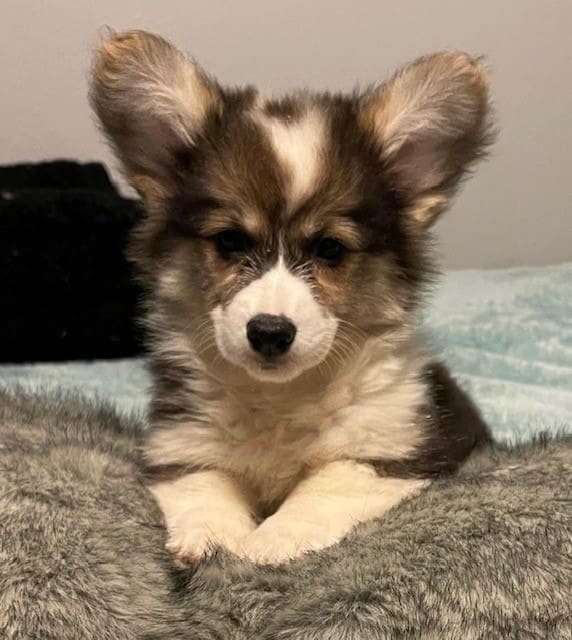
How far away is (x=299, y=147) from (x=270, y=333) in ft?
1.30

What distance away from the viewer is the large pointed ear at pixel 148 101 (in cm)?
172

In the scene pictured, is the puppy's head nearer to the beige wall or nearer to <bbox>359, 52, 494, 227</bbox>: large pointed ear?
<bbox>359, 52, 494, 227</bbox>: large pointed ear

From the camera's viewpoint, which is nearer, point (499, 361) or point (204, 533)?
point (204, 533)

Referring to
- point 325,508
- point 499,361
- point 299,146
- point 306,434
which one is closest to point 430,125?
point 299,146

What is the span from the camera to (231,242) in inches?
65.1

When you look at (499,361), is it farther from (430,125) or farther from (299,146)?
(299,146)

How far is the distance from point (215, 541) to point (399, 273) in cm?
67

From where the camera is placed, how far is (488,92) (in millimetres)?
1755

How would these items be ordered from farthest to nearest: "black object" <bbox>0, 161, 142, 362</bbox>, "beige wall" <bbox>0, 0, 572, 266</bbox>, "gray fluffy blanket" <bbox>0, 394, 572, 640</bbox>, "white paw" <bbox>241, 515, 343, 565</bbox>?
"beige wall" <bbox>0, 0, 572, 266</bbox> → "black object" <bbox>0, 161, 142, 362</bbox> → "white paw" <bbox>241, 515, 343, 565</bbox> → "gray fluffy blanket" <bbox>0, 394, 572, 640</bbox>

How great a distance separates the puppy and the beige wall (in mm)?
1787

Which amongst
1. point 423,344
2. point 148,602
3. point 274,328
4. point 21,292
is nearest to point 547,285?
point 423,344

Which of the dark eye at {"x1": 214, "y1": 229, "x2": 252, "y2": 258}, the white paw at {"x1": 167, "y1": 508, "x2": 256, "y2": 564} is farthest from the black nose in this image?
the white paw at {"x1": 167, "y1": 508, "x2": 256, "y2": 564}

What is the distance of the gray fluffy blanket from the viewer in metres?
1.17

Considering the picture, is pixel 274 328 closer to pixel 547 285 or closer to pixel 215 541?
pixel 215 541
